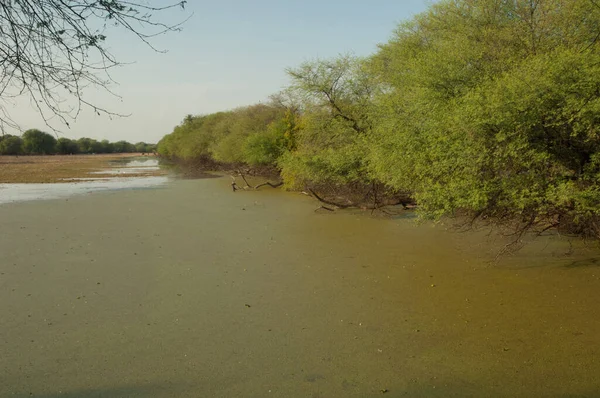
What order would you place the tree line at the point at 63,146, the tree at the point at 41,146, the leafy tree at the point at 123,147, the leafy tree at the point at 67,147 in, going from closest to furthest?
the tree line at the point at 63,146 < the tree at the point at 41,146 < the leafy tree at the point at 67,147 < the leafy tree at the point at 123,147

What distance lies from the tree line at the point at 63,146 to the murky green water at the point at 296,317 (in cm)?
4605

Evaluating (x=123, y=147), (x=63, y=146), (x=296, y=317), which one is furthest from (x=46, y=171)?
(x=123, y=147)

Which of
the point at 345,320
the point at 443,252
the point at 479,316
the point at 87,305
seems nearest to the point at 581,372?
the point at 479,316

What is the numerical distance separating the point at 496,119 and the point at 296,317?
12.8 feet

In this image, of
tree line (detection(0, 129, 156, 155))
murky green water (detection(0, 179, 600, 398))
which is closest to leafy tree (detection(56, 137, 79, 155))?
tree line (detection(0, 129, 156, 155))

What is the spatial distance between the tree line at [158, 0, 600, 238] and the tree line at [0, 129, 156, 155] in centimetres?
4655

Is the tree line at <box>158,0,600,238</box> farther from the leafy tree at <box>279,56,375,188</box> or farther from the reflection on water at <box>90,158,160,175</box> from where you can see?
the reflection on water at <box>90,158,160,175</box>

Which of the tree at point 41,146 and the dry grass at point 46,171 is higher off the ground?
the tree at point 41,146

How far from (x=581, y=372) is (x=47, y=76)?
490cm

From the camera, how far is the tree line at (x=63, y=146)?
69363 mm

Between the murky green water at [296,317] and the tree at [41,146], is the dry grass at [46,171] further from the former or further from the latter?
the murky green water at [296,317]

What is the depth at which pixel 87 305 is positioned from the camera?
6000 mm

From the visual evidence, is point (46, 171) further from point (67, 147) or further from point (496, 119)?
point (67, 147)

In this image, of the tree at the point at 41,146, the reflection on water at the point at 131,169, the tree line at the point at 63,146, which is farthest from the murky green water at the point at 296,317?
the tree at the point at 41,146
